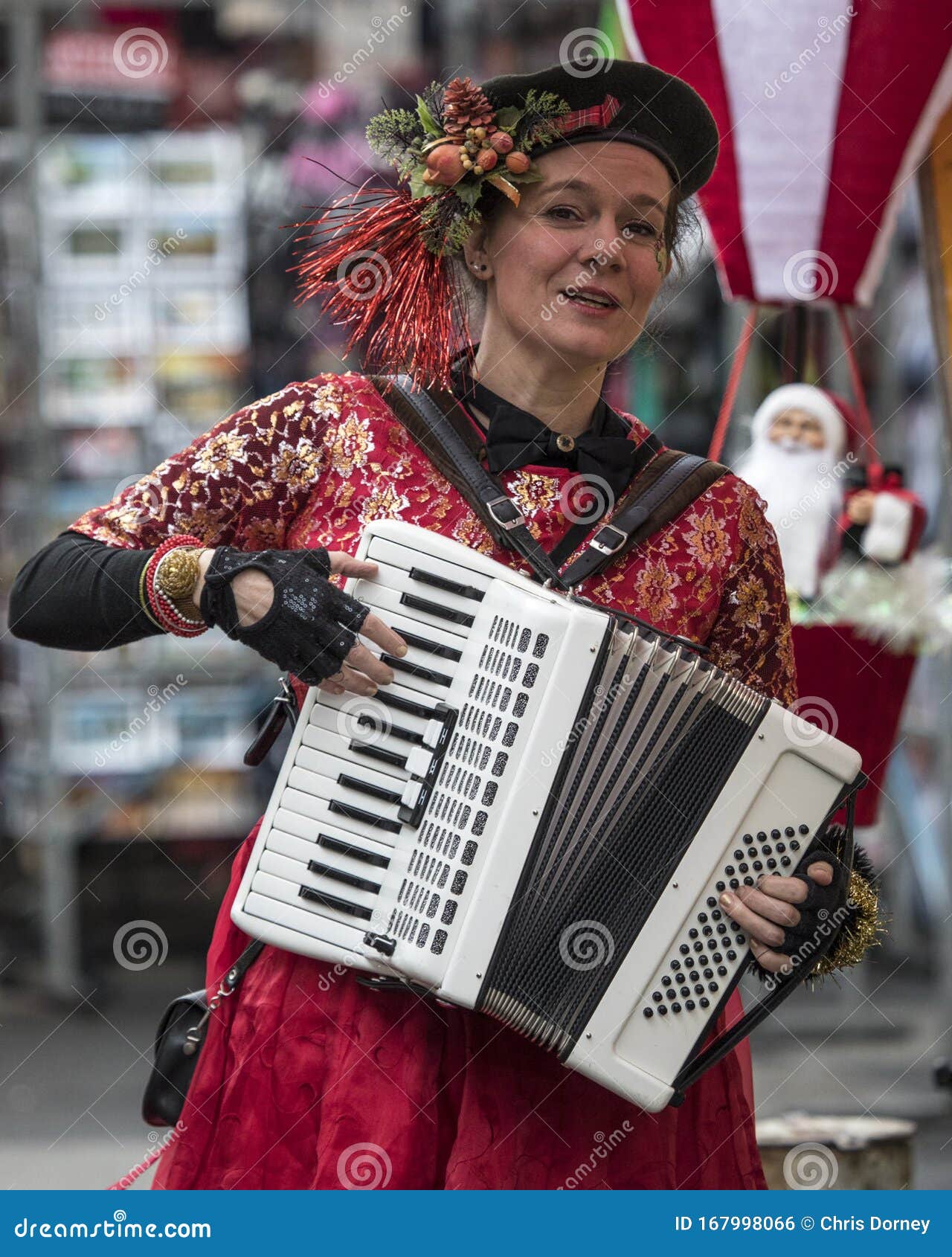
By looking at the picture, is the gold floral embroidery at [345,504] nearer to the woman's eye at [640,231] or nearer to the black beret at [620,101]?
the woman's eye at [640,231]

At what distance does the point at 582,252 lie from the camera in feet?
6.31

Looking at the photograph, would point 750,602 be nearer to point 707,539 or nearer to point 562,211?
point 707,539

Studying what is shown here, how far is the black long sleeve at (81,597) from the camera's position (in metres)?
1.84

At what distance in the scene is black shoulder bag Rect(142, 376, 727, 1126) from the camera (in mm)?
1884

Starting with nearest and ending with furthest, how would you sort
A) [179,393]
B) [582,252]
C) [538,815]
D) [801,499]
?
[538,815], [582,252], [801,499], [179,393]

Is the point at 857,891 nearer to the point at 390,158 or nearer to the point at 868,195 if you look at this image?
the point at 390,158

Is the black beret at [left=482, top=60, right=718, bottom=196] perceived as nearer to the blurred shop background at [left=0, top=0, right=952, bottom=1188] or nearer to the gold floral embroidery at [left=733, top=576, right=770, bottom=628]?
the gold floral embroidery at [left=733, top=576, right=770, bottom=628]

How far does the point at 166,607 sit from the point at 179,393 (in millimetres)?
3789

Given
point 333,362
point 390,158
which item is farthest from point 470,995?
point 333,362

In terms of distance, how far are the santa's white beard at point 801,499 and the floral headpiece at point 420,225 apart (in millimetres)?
1190

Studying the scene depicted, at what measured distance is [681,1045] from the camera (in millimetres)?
1751

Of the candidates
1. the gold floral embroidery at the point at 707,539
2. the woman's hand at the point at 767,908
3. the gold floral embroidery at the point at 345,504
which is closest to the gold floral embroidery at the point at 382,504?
the gold floral embroidery at the point at 345,504

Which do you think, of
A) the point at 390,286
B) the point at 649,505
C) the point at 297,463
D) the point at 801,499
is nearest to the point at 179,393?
the point at 801,499

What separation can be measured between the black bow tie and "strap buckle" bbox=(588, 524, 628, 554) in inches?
3.9
